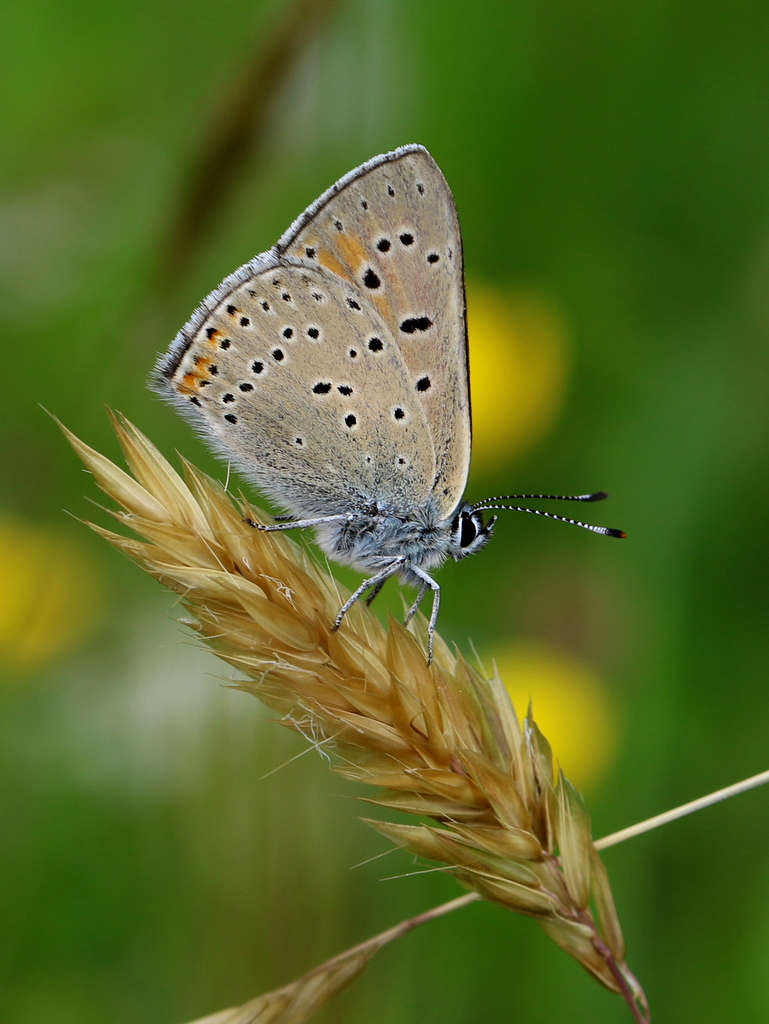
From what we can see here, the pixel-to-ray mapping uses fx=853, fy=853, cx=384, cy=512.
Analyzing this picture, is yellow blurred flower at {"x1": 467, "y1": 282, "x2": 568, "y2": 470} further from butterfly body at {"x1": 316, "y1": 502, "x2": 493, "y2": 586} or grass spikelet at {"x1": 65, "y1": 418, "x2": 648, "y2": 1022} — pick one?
grass spikelet at {"x1": 65, "y1": 418, "x2": 648, "y2": 1022}

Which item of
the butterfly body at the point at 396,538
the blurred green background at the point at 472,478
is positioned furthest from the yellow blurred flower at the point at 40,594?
the butterfly body at the point at 396,538

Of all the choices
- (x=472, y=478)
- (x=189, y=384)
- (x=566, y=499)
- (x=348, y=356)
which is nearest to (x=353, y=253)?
(x=348, y=356)

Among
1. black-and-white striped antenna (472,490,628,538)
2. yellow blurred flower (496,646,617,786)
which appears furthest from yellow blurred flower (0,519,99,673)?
yellow blurred flower (496,646,617,786)

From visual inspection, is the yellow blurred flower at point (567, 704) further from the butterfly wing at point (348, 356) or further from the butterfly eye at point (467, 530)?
the butterfly wing at point (348, 356)

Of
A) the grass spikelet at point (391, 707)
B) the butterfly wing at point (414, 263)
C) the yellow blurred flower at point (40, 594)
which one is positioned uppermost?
the butterfly wing at point (414, 263)

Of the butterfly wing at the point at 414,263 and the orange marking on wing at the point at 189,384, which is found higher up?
the butterfly wing at the point at 414,263

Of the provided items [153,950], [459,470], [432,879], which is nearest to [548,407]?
[459,470]
